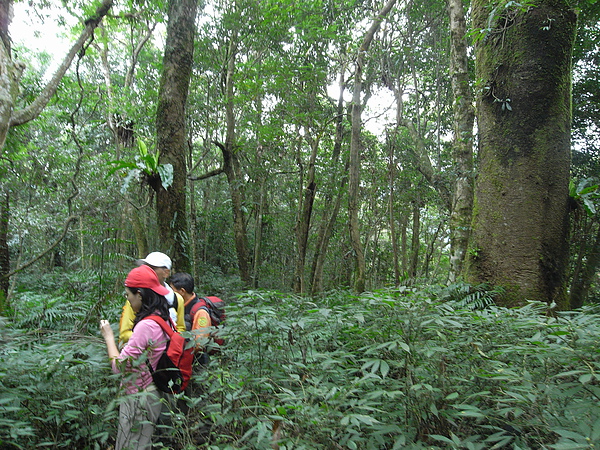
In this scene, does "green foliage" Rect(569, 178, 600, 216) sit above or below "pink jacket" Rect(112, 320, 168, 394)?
above

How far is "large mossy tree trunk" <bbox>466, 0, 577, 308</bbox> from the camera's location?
3.75 meters

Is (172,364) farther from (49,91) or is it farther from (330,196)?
(330,196)

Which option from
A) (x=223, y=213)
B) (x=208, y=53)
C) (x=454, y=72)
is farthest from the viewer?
(x=223, y=213)

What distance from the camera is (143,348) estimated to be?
232 centimetres

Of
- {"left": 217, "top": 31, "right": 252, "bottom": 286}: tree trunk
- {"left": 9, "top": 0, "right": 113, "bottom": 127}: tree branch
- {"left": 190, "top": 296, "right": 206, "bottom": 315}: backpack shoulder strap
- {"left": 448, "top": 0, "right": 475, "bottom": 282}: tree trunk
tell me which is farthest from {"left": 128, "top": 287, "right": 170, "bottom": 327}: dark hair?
{"left": 217, "top": 31, "right": 252, "bottom": 286}: tree trunk

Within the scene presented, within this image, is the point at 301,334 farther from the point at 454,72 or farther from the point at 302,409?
the point at 454,72

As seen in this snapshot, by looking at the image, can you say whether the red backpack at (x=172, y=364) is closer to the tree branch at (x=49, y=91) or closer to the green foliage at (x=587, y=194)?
the tree branch at (x=49, y=91)

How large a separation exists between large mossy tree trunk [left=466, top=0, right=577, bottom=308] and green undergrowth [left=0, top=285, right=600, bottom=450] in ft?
4.86

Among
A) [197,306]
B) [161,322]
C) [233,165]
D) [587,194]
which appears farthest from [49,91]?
[587,194]

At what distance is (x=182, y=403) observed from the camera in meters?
2.92

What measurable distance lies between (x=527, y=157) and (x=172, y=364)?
4063 mm

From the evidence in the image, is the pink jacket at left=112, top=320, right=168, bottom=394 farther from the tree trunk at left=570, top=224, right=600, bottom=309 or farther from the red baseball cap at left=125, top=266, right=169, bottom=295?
the tree trunk at left=570, top=224, right=600, bottom=309

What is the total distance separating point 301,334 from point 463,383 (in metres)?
1.18

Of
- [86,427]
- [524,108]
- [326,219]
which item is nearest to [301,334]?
[86,427]
